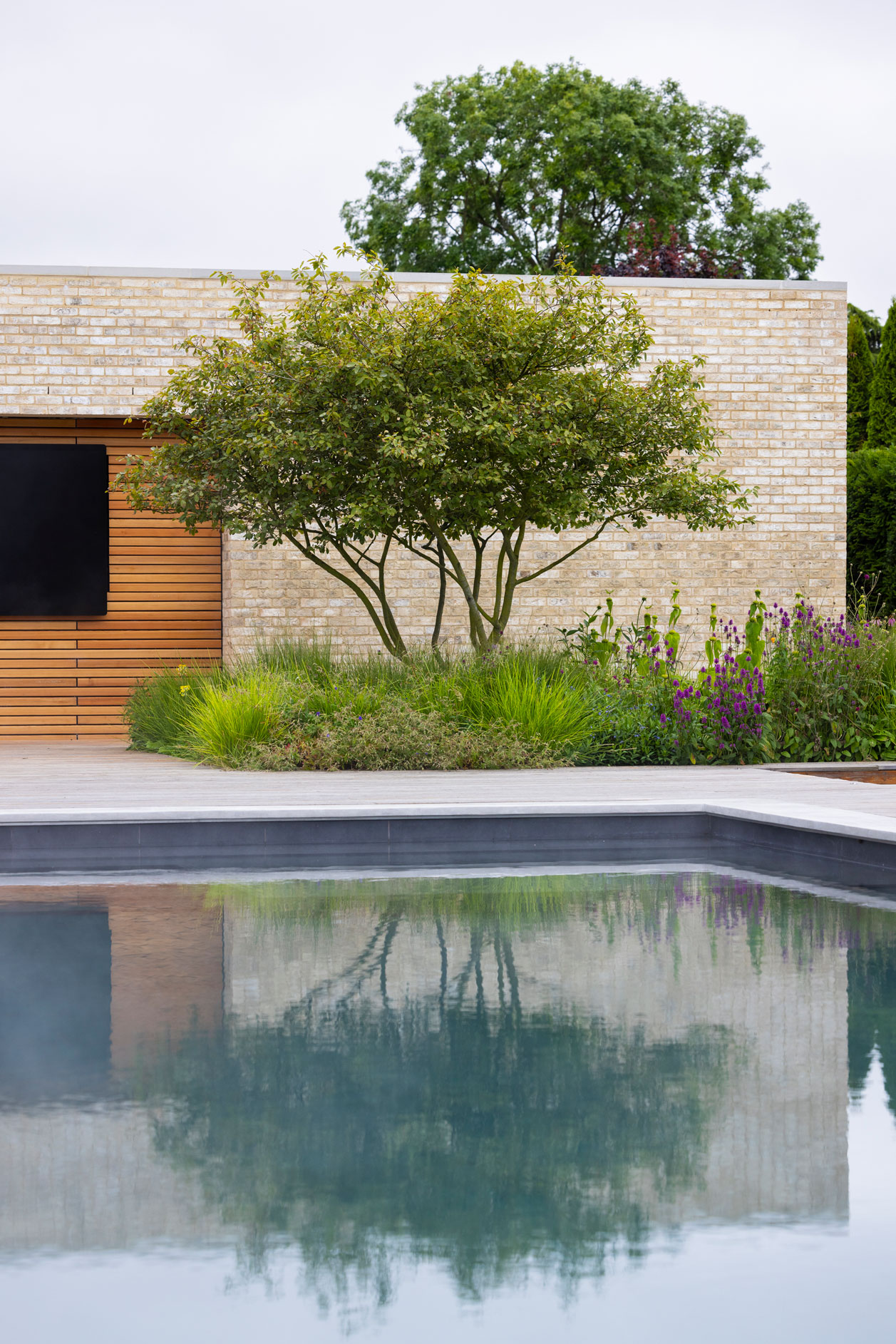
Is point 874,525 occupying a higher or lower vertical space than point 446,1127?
higher

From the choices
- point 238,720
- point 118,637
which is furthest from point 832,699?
point 118,637

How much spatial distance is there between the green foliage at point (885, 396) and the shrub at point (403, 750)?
12692 mm

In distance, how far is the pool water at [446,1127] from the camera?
227 centimetres

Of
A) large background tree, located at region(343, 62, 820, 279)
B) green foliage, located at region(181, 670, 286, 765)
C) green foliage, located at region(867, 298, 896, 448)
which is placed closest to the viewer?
green foliage, located at region(181, 670, 286, 765)

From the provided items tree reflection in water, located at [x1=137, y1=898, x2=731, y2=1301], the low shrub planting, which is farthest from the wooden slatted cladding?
tree reflection in water, located at [x1=137, y1=898, x2=731, y2=1301]

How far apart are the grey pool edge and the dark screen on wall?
6.53 metres

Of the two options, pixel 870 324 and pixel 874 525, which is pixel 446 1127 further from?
pixel 870 324

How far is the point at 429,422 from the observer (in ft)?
31.8

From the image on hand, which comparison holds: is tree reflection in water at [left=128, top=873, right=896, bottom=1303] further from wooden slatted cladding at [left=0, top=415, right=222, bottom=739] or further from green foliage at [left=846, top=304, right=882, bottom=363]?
green foliage at [left=846, top=304, right=882, bottom=363]

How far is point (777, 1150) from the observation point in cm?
289

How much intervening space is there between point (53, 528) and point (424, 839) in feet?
23.5

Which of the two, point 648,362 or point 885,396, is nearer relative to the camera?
point 648,362

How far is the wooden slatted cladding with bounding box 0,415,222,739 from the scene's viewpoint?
12.6 metres

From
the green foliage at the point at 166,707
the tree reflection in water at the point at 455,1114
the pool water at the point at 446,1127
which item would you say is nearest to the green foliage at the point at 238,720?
the green foliage at the point at 166,707
